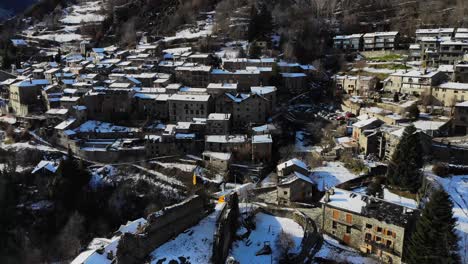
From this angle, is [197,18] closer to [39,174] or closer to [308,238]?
[39,174]

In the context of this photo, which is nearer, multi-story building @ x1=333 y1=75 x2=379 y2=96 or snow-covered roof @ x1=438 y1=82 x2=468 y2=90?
snow-covered roof @ x1=438 y1=82 x2=468 y2=90

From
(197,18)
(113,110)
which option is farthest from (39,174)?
(197,18)

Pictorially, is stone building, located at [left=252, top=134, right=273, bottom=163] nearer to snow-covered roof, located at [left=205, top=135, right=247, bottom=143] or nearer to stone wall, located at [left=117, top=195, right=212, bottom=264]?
snow-covered roof, located at [left=205, top=135, right=247, bottom=143]

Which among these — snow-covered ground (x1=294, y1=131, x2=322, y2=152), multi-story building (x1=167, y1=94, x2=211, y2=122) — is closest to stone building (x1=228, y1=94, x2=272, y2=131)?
multi-story building (x1=167, y1=94, x2=211, y2=122)

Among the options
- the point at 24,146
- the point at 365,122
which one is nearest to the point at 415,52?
the point at 365,122

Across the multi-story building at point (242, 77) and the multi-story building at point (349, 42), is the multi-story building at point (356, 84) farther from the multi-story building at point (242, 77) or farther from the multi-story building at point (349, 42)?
the multi-story building at point (349, 42)

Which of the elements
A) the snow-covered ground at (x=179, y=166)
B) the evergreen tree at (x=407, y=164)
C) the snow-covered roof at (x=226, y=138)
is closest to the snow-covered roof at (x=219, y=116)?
the snow-covered roof at (x=226, y=138)
